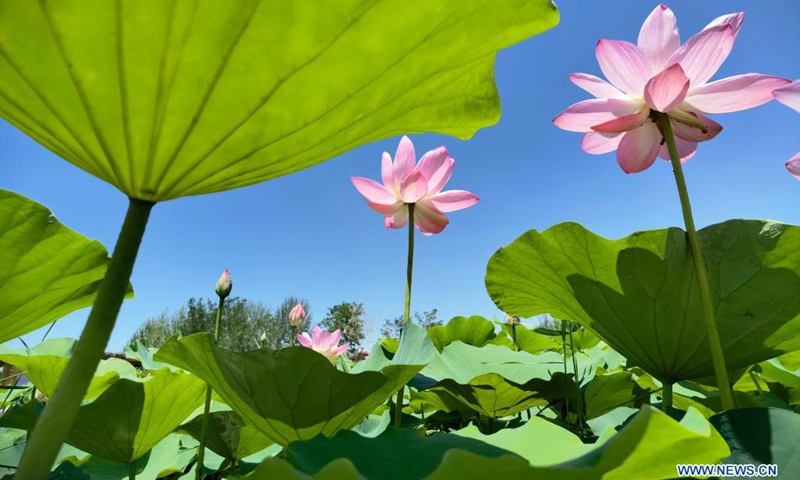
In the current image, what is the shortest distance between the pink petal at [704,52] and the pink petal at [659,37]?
0.02m

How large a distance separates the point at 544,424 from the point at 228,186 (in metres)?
0.49

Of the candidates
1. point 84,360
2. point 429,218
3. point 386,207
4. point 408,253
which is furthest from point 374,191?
point 84,360

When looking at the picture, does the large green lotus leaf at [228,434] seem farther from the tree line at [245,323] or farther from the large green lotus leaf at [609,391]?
the tree line at [245,323]

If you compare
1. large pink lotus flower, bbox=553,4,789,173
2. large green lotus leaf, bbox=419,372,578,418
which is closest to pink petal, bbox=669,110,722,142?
large pink lotus flower, bbox=553,4,789,173

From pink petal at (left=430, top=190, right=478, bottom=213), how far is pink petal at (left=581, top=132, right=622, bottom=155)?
44 cm

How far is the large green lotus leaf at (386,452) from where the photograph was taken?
0.49 meters

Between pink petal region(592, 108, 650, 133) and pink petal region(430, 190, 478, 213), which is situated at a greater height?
pink petal region(430, 190, 478, 213)

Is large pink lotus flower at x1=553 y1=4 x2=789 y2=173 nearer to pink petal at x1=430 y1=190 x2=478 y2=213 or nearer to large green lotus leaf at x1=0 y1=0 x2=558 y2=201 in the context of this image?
large green lotus leaf at x1=0 y1=0 x2=558 y2=201

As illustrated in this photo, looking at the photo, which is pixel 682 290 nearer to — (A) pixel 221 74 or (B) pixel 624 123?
(B) pixel 624 123

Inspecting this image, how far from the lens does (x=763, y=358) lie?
82 centimetres

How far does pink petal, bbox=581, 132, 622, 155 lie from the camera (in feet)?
3.07

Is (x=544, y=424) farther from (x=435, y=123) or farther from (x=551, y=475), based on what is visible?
(x=435, y=123)

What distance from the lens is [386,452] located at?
1.68ft

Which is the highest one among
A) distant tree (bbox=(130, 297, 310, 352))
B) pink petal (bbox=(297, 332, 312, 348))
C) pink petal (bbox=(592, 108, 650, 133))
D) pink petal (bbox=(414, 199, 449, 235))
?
distant tree (bbox=(130, 297, 310, 352))
